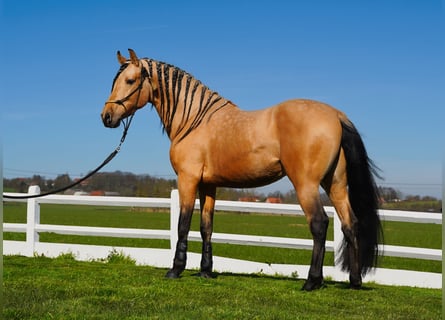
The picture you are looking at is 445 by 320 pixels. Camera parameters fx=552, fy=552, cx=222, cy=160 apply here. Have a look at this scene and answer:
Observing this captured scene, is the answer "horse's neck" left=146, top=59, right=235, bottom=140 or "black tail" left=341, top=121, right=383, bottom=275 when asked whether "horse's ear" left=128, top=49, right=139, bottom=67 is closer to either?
"horse's neck" left=146, top=59, right=235, bottom=140

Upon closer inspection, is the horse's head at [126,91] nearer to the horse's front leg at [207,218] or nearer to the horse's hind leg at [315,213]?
the horse's front leg at [207,218]

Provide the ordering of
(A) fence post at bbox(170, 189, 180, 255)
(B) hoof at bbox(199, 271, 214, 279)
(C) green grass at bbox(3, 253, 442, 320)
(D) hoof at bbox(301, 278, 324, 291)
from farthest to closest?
1. (A) fence post at bbox(170, 189, 180, 255)
2. (B) hoof at bbox(199, 271, 214, 279)
3. (D) hoof at bbox(301, 278, 324, 291)
4. (C) green grass at bbox(3, 253, 442, 320)

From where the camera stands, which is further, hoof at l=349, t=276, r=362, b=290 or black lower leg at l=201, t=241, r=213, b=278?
black lower leg at l=201, t=241, r=213, b=278

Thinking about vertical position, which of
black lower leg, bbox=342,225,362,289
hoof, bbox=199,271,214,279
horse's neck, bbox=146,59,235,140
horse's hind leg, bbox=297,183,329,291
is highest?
horse's neck, bbox=146,59,235,140

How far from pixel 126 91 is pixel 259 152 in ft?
5.72

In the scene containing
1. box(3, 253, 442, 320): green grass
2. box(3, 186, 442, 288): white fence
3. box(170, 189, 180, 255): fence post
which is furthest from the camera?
box(170, 189, 180, 255): fence post

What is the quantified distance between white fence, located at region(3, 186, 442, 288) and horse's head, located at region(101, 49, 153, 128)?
279 centimetres

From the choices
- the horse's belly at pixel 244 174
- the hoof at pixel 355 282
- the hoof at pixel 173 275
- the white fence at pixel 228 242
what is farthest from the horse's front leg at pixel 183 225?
the white fence at pixel 228 242

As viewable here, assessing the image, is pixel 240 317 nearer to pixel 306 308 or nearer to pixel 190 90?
pixel 306 308

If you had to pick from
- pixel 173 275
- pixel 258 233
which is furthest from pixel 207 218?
pixel 258 233

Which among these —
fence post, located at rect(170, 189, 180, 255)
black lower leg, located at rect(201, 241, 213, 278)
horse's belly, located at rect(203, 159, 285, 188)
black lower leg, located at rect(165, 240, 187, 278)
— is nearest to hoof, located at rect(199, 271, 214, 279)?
black lower leg, located at rect(201, 241, 213, 278)

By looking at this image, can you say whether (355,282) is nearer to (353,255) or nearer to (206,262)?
(353,255)

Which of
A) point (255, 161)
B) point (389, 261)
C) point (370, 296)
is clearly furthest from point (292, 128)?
point (389, 261)

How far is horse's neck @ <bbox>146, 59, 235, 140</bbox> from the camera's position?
6.46 meters
